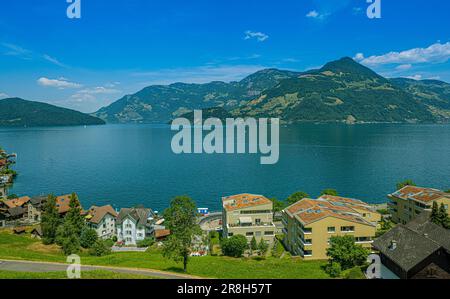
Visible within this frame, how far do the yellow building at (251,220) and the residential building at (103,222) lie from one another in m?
25.0

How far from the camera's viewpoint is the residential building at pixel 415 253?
3097cm

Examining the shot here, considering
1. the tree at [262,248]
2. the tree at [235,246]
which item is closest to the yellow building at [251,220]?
the tree at [235,246]

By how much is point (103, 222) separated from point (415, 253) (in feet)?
174

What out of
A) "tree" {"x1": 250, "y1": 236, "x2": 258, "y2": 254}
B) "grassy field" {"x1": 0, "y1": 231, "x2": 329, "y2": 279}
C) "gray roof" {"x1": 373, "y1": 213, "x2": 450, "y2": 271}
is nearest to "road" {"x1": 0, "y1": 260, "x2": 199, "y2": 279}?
"grassy field" {"x1": 0, "y1": 231, "x2": 329, "y2": 279}

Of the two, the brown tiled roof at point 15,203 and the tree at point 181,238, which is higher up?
the tree at point 181,238

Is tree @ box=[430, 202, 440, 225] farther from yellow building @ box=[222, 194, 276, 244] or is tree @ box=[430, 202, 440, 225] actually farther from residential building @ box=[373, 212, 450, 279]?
yellow building @ box=[222, 194, 276, 244]

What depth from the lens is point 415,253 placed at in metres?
32.1

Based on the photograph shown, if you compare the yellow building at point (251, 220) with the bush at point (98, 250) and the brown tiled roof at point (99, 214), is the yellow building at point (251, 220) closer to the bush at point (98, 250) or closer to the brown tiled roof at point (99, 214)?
the bush at point (98, 250)

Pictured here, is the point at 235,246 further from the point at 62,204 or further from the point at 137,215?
the point at 62,204

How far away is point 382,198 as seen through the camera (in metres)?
84.1

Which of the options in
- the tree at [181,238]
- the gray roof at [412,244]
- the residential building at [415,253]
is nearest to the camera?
the tree at [181,238]
